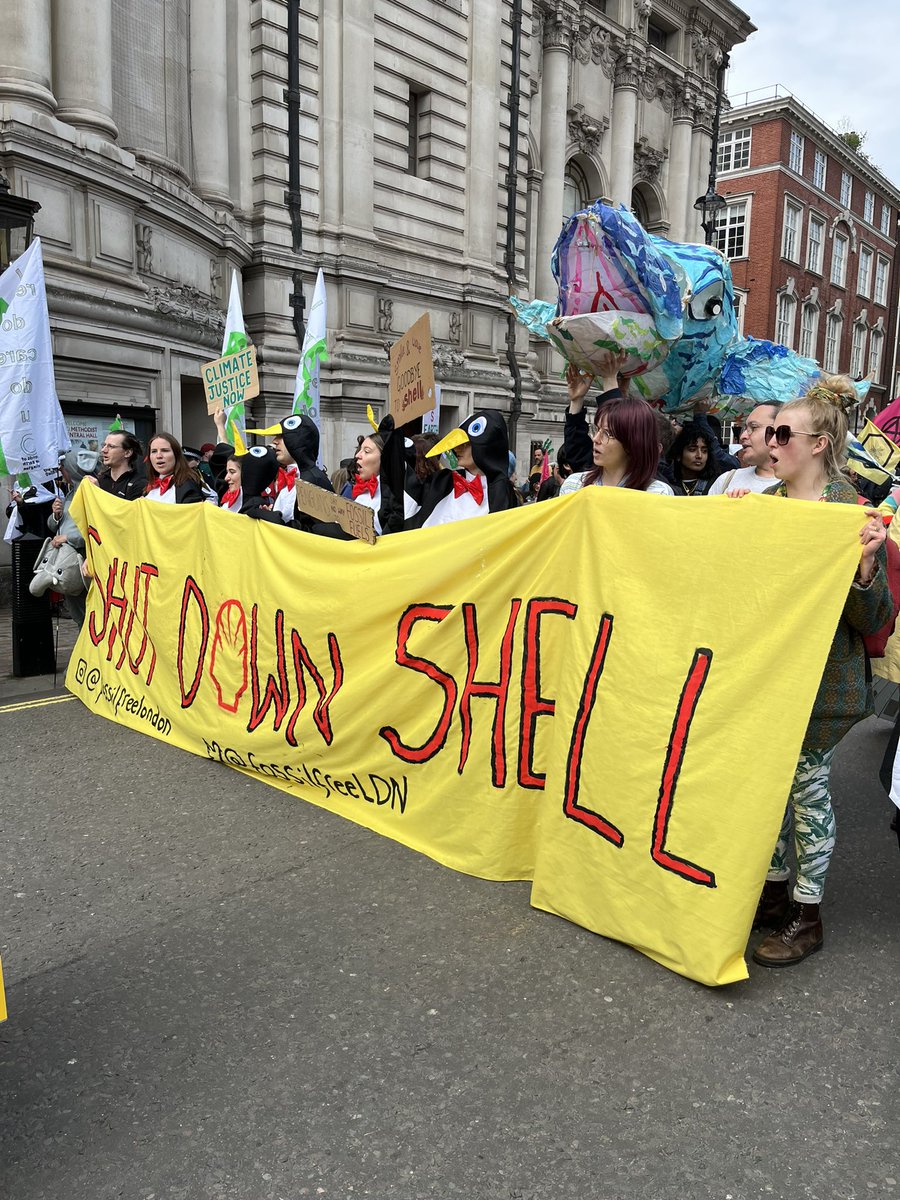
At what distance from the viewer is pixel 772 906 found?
307cm

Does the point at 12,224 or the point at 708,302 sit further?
the point at 12,224

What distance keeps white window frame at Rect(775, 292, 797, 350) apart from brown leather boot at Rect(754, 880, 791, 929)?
4060 centimetres

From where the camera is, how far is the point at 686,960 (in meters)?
2.70

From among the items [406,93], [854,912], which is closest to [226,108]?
[406,93]

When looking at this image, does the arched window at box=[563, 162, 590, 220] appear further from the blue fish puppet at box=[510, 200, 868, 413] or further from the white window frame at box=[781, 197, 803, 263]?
the blue fish puppet at box=[510, 200, 868, 413]

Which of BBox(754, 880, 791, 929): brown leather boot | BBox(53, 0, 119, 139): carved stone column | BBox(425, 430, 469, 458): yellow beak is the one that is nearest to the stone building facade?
BBox(53, 0, 119, 139): carved stone column

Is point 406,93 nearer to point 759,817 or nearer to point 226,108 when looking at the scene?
point 226,108

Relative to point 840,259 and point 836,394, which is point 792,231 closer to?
point 840,259

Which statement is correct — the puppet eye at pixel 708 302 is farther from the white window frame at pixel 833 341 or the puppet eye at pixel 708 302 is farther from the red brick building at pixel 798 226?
the white window frame at pixel 833 341

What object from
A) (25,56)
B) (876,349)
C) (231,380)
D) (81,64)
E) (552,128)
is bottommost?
(231,380)

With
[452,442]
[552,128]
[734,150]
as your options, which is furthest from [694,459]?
[734,150]

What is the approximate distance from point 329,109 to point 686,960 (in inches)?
711

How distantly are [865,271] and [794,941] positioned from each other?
52935 mm

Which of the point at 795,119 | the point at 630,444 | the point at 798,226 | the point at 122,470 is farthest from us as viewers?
the point at 798,226
